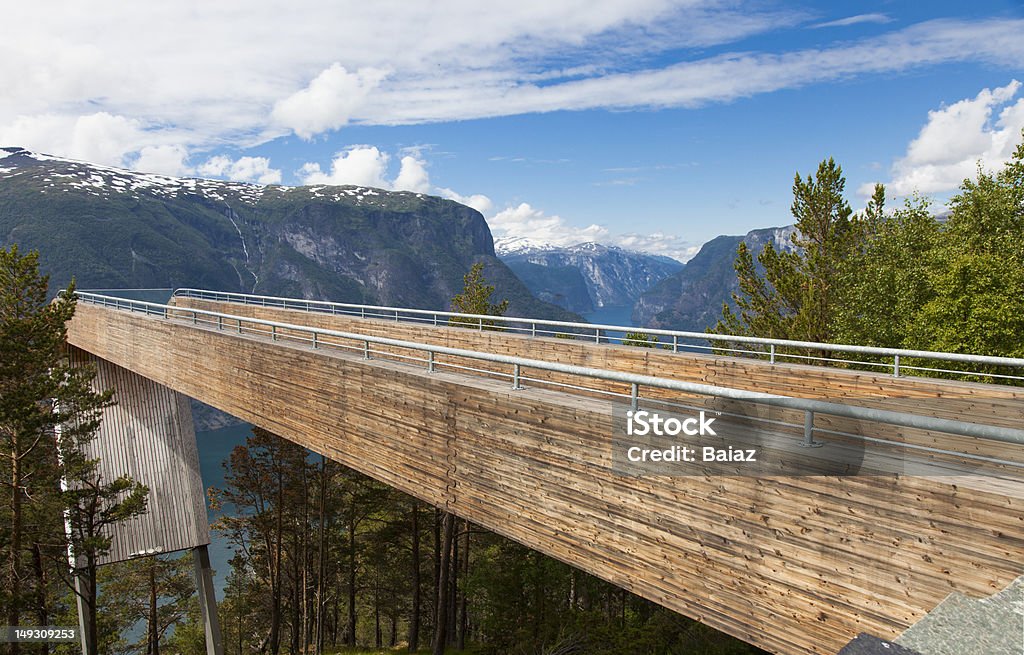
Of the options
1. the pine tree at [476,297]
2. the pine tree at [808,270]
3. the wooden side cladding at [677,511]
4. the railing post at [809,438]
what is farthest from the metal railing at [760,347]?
the pine tree at [476,297]

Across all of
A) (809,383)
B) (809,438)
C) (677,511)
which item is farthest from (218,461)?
(809,438)

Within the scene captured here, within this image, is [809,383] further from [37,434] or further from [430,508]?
[430,508]

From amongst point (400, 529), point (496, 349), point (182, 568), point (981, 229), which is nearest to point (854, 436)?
point (496, 349)

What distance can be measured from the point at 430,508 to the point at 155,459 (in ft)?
38.9

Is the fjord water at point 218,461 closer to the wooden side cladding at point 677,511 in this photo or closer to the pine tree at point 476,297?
the pine tree at point 476,297

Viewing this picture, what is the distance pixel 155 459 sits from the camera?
65.8 ft

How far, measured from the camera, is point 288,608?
31.9 metres

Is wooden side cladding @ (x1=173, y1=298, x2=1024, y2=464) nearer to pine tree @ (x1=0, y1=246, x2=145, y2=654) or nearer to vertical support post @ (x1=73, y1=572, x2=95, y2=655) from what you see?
pine tree @ (x1=0, y1=246, x2=145, y2=654)

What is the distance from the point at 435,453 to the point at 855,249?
17867 mm

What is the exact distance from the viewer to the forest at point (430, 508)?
14.7 m

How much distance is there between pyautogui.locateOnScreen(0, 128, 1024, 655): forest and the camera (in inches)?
577

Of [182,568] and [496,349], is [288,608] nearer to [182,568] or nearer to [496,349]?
[182,568]

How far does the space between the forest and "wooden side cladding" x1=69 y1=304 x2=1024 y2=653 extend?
10.2m

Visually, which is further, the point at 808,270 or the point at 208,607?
the point at 808,270
